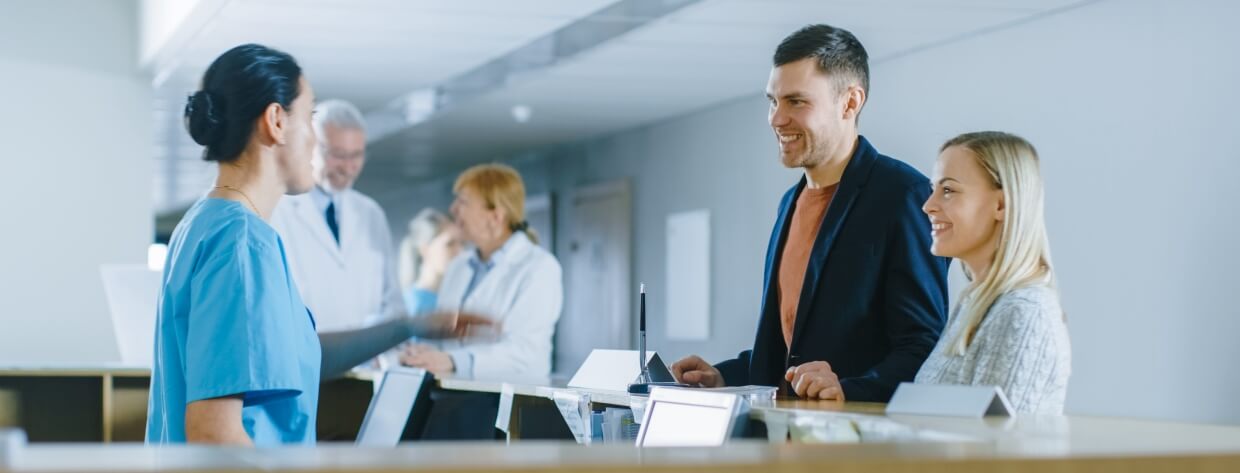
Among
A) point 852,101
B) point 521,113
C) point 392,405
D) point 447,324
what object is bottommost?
point 392,405

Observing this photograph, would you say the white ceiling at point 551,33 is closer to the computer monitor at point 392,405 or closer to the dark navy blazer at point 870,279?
the computer monitor at point 392,405

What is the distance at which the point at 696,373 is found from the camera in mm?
2760

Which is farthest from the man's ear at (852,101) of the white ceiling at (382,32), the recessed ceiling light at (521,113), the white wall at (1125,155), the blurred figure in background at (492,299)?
the recessed ceiling light at (521,113)

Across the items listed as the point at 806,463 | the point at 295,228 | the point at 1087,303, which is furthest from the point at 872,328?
the point at 1087,303

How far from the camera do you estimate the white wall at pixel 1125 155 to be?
5098 mm

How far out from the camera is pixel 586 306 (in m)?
11.0

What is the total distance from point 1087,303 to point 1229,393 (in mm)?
791

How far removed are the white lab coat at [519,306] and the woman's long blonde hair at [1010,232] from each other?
228cm

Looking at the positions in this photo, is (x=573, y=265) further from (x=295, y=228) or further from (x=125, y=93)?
(x=295, y=228)

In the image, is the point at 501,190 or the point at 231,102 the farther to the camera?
the point at 501,190

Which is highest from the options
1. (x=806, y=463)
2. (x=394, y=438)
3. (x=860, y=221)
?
(x=860, y=221)

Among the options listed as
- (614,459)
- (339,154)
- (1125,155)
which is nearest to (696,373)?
(614,459)

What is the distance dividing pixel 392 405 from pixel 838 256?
6.17 ft

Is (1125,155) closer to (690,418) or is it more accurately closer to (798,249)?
(798,249)
